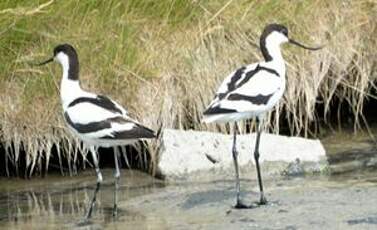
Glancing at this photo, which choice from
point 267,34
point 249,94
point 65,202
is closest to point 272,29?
point 267,34

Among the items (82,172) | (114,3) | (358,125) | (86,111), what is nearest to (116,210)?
(86,111)

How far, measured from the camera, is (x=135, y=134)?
784cm

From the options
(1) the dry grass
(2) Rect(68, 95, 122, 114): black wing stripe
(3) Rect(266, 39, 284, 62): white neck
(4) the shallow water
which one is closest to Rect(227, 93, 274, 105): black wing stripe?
(3) Rect(266, 39, 284, 62): white neck

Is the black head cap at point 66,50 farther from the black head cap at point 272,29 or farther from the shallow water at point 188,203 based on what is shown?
the black head cap at point 272,29

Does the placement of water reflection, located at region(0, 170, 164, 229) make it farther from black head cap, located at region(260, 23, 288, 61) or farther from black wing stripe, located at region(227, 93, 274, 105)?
black head cap, located at region(260, 23, 288, 61)

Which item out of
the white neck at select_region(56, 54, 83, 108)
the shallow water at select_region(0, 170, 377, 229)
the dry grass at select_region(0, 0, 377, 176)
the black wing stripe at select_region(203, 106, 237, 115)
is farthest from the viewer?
the dry grass at select_region(0, 0, 377, 176)

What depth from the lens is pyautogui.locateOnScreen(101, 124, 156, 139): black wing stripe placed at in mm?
7805

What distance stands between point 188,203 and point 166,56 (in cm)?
182

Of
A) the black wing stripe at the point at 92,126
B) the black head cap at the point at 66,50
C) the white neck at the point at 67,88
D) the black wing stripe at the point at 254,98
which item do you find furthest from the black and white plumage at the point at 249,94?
the black head cap at the point at 66,50

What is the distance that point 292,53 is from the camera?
387 inches

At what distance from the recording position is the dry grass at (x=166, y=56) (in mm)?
9227

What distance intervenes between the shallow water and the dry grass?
32cm

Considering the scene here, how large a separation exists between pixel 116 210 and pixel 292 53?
2.45 meters

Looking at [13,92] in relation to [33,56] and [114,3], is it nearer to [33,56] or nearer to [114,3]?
[33,56]
